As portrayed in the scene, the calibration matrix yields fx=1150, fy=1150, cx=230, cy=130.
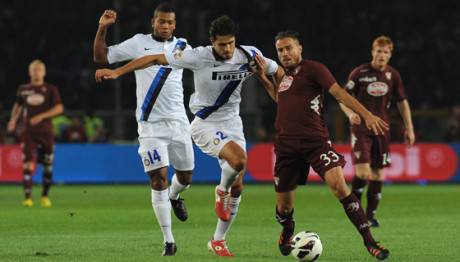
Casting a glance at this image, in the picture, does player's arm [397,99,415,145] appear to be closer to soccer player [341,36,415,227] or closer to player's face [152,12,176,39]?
soccer player [341,36,415,227]

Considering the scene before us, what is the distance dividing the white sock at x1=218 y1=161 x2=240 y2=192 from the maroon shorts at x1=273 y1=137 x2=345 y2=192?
48cm

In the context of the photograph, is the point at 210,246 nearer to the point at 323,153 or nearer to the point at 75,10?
the point at 323,153

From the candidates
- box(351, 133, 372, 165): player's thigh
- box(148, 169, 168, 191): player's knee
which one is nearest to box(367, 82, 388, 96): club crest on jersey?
box(351, 133, 372, 165): player's thigh

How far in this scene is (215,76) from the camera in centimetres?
1078

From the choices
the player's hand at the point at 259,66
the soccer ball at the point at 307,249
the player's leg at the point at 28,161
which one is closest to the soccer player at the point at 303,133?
the player's hand at the point at 259,66

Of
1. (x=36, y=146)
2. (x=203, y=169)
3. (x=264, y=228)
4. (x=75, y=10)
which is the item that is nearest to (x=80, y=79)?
(x=75, y=10)

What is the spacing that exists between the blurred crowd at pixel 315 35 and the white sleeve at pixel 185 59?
21932 mm

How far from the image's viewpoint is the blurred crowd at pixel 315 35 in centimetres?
3391

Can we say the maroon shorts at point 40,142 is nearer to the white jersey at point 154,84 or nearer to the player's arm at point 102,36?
the white jersey at point 154,84

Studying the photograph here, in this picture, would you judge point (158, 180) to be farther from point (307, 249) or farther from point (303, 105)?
point (307, 249)

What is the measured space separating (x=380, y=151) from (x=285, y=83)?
14.8 feet

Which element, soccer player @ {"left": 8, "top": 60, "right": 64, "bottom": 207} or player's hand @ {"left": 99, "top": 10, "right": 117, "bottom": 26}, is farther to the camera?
soccer player @ {"left": 8, "top": 60, "right": 64, "bottom": 207}

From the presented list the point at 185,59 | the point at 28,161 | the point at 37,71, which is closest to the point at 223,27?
the point at 185,59

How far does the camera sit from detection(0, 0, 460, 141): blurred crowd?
33906 mm
